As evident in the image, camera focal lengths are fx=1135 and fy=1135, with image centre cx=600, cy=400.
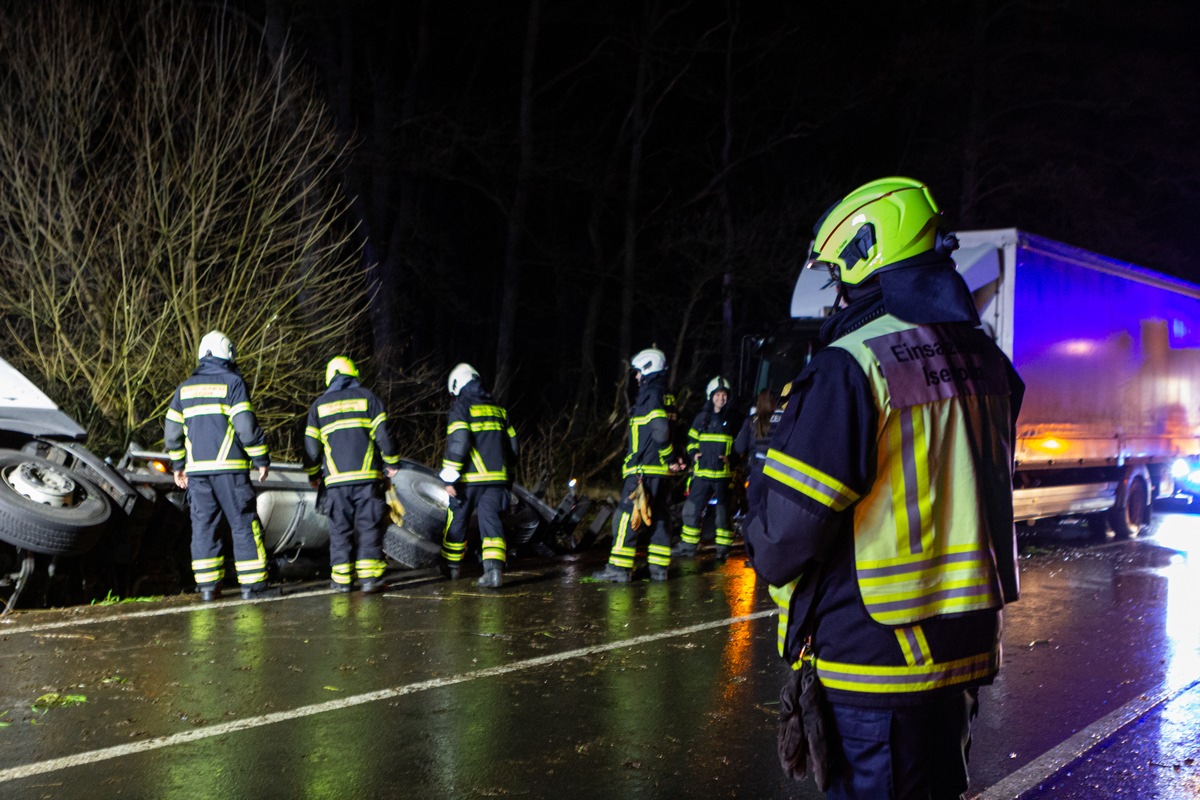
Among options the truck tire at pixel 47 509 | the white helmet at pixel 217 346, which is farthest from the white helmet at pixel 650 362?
the truck tire at pixel 47 509

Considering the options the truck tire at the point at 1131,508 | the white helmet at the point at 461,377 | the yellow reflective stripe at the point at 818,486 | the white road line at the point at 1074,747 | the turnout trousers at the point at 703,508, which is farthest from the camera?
the truck tire at the point at 1131,508

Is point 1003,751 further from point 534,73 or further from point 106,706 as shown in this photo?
point 534,73

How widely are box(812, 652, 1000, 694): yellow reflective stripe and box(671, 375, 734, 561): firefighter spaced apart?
9240 millimetres

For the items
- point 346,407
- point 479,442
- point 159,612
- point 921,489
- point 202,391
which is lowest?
point 159,612

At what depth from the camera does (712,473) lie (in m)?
11.9

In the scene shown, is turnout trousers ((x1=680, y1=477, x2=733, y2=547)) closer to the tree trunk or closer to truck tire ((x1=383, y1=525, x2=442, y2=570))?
truck tire ((x1=383, y1=525, x2=442, y2=570))

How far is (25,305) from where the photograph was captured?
11.4 m

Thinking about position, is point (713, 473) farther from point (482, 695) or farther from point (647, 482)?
point (482, 695)

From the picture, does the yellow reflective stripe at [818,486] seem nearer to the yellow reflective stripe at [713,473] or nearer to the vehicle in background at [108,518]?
the vehicle in background at [108,518]

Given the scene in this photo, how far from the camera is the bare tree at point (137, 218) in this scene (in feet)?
37.1

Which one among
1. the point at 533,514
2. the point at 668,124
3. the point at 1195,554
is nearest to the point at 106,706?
the point at 533,514

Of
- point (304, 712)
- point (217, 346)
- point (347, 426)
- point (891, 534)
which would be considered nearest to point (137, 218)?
point (217, 346)

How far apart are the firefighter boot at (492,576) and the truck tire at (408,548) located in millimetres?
778

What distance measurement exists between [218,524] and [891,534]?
6998 mm
